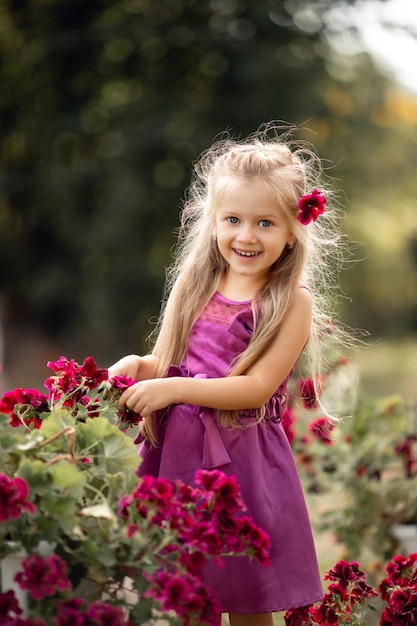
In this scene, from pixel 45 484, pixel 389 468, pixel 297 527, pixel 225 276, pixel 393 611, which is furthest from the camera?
pixel 389 468

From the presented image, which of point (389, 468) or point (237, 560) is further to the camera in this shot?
point (389, 468)

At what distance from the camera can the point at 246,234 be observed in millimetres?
2609

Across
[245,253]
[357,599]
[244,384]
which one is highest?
[245,253]

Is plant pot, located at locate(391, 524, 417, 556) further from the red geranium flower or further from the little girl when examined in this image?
the red geranium flower

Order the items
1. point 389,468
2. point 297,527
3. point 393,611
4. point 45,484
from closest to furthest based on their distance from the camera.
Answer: point 45,484
point 393,611
point 297,527
point 389,468

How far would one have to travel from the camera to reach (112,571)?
1944 millimetres

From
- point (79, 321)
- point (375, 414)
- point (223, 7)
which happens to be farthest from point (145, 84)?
point (375, 414)

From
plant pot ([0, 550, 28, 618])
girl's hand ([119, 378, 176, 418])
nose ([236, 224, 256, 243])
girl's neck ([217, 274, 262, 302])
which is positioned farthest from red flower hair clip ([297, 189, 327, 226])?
plant pot ([0, 550, 28, 618])

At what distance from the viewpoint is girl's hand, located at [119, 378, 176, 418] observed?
2373mm

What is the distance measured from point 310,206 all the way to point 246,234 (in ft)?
0.57

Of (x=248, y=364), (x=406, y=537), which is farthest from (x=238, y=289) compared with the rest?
(x=406, y=537)

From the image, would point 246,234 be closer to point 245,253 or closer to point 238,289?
point 245,253

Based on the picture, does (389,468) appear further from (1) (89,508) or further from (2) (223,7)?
(2) (223,7)

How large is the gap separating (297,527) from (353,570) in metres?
0.17
